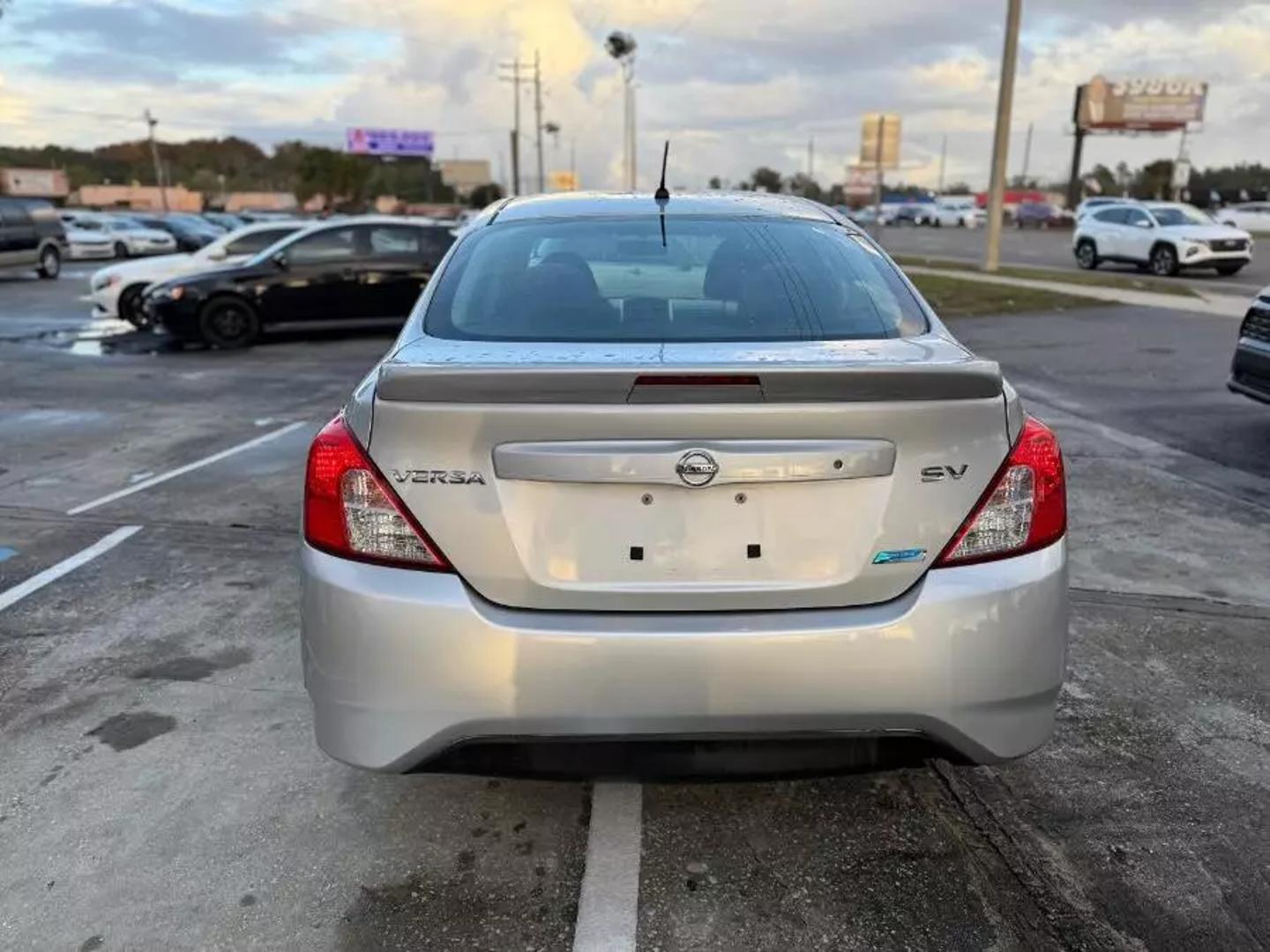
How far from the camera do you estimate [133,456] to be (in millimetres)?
7371

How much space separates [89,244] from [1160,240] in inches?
1181

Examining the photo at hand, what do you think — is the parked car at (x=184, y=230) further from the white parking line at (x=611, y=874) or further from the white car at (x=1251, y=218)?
the white car at (x=1251, y=218)

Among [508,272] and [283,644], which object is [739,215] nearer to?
[508,272]

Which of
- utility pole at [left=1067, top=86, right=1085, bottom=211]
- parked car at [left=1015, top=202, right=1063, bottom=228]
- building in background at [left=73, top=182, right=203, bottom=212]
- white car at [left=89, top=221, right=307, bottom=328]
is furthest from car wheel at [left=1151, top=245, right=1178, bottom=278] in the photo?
building in background at [left=73, top=182, right=203, bottom=212]

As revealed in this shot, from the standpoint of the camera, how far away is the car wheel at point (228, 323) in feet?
42.7

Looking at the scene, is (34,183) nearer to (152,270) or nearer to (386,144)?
(386,144)

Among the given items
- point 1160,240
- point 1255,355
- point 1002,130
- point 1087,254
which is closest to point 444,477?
point 1255,355

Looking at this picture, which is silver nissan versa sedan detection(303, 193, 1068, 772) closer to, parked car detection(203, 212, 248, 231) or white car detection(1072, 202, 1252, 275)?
white car detection(1072, 202, 1252, 275)

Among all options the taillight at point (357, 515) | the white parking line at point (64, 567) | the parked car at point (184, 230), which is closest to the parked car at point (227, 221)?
the parked car at point (184, 230)

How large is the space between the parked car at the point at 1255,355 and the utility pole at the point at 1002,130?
1623 centimetres

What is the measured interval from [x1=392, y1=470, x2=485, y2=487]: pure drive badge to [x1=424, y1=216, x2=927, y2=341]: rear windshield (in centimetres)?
67

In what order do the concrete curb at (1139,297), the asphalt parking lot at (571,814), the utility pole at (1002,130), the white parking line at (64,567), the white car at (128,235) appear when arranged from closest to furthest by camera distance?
the asphalt parking lot at (571,814), the white parking line at (64,567), the concrete curb at (1139,297), the utility pole at (1002,130), the white car at (128,235)

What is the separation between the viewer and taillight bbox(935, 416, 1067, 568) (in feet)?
7.84

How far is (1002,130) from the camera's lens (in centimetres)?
2197
